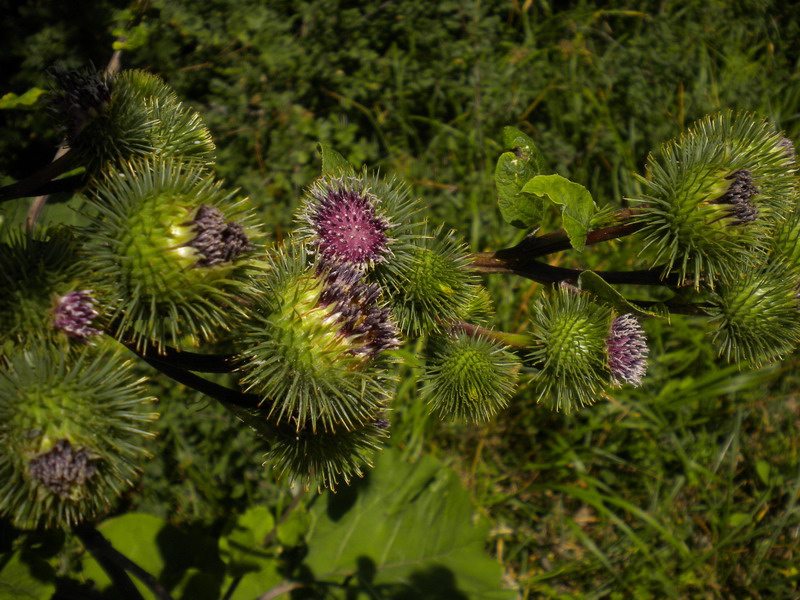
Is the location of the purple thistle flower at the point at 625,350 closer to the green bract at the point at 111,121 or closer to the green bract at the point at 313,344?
the green bract at the point at 313,344

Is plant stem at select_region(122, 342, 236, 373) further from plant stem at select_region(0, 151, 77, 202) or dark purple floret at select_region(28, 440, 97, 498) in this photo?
plant stem at select_region(0, 151, 77, 202)

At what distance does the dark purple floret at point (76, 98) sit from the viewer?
1.43 metres

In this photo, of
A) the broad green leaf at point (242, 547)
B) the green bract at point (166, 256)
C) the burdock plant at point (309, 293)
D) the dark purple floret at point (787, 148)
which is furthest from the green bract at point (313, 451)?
the dark purple floret at point (787, 148)

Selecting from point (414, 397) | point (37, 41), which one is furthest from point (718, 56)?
point (37, 41)

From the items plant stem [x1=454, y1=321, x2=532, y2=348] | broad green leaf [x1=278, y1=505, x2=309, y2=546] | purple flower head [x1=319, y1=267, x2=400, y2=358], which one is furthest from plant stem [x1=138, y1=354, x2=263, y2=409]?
broad green leaf [x1=278, y1=505, x2=309, y2=546]

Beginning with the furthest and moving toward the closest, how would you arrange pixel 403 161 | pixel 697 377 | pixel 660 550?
pixel 403 161 < pixel 697 377 < pixel 660 550

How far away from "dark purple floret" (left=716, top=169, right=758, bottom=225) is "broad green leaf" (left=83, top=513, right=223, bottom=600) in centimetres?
196

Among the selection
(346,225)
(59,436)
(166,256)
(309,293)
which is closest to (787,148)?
(346,225)

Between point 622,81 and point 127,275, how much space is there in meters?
3.60

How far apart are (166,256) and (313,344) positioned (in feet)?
1.12

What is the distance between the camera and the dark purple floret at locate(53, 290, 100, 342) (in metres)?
1.19

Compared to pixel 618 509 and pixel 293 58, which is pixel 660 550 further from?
pixel 293 58

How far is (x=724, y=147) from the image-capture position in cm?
161

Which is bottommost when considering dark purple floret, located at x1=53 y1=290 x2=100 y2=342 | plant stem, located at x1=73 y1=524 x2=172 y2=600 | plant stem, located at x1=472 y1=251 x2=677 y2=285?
plant stem, located at x1=73 y1=524 x2=172 y2=600
